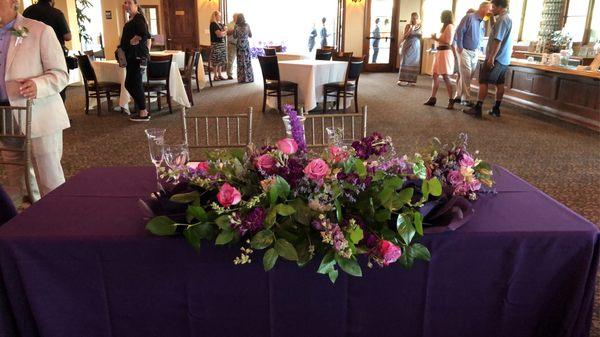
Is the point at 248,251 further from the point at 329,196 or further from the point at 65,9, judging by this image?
the point at 65,9

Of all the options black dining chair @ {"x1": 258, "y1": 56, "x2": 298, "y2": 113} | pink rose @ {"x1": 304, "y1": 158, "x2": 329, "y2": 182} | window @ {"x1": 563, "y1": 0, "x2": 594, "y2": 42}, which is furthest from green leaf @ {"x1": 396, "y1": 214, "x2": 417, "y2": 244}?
window @ {"x1": 563, "y1": 0, "x2": 594, "y2": 42}

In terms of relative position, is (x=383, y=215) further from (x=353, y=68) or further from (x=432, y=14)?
(x=432, y=14)

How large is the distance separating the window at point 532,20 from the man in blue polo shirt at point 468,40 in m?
2.53

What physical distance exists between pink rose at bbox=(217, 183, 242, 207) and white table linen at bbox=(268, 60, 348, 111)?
5.42m

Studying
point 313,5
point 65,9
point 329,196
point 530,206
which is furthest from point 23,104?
point 313,5

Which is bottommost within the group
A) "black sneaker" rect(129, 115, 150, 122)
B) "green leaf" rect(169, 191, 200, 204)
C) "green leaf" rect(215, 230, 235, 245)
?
"black sneaker" rect(129, 115, 150, 122)

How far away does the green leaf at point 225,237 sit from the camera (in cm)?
120

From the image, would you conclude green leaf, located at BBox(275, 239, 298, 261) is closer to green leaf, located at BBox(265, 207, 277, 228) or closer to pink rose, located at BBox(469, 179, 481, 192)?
green leaf, located at BBox(265, 207, 277, 228)

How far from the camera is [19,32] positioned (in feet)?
8.27

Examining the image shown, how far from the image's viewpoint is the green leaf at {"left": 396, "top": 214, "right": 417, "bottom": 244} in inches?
48.3

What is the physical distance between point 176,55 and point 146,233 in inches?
278

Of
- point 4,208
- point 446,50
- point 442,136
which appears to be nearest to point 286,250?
point 4,208

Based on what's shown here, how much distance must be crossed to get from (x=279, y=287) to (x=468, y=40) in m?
6.51

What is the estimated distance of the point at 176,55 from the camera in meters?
7.91
